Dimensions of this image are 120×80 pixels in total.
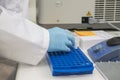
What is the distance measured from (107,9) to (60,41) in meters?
0.49

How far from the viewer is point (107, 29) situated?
4.15 feet

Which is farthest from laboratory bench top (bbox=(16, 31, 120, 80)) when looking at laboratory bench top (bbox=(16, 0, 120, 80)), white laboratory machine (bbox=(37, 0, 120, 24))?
white laboratory machine (bbox=(37, 0, 120, 24))

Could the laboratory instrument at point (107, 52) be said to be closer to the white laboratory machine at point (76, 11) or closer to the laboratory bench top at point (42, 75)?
the laboratory bench top at point (42, 75)

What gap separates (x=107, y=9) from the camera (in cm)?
122

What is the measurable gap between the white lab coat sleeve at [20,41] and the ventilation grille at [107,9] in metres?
0.49

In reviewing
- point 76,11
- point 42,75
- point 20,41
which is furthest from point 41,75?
A: point 76,11

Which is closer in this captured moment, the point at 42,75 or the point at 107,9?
the point at 42,75

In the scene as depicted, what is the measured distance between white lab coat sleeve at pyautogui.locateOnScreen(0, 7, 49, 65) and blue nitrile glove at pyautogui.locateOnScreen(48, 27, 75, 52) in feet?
0.08

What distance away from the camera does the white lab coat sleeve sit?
2.57 feet

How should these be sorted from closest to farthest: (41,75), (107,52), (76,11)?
(41,75) < (107,52) < (76,11)

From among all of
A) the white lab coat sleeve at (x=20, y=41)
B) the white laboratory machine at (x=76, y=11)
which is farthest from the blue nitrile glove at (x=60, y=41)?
the white laboratory machine at (x=76, y=11)

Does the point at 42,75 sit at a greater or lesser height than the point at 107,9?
lesser

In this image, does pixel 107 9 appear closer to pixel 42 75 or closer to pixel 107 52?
pixel 107 52

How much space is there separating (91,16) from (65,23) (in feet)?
0.46
